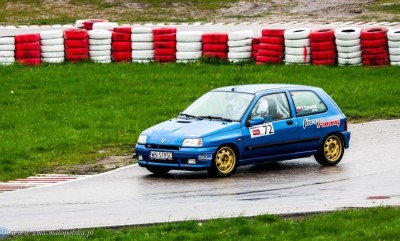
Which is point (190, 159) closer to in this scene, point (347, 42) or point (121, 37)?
point (347, 42)

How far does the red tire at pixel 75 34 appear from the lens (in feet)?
104

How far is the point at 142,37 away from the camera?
3178 cm

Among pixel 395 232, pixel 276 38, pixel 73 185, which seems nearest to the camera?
pixel 395 232

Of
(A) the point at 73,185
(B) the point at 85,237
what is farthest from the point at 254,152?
(B) the point at 85,237

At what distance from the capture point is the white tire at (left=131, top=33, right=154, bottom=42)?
31734 mm

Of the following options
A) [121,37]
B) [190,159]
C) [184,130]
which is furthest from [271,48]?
[190,159]

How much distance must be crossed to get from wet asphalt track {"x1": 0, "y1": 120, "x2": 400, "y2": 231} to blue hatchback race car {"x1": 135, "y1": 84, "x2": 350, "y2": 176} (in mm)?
270

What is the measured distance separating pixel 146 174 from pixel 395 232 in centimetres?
683

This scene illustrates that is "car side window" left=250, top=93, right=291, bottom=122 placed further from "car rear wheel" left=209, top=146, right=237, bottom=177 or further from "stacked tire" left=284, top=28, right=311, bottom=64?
"stacked tire" left=284, top=28, right=311, bottom=64

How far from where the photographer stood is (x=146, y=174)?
765 inches

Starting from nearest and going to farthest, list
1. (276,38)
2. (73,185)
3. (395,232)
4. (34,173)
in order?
1. (395,232)
2. (73,185)
3. (34,173)
4. (276,38)

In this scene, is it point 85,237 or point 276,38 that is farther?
point 276,38

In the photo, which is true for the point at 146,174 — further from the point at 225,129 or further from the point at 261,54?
the point at 261,54

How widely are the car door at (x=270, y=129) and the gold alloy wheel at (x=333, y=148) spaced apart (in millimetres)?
680
